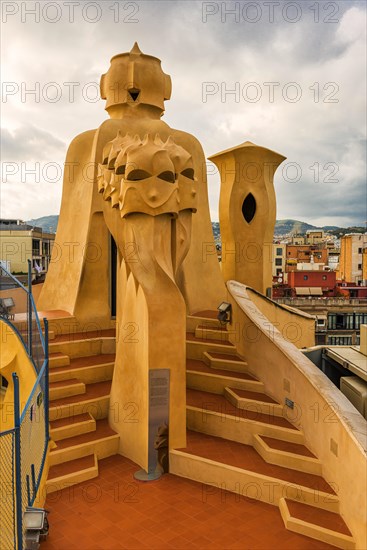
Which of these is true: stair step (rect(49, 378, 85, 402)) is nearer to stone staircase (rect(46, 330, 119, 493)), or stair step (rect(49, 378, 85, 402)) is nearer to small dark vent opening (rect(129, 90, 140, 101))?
stone staircase (rect(46, 330, 119, 493))

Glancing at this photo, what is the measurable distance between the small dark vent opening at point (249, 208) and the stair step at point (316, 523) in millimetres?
11653

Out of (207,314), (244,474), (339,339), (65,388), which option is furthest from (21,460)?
(339,339)

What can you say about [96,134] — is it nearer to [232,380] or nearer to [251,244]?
[251,244]

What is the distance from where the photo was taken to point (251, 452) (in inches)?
323

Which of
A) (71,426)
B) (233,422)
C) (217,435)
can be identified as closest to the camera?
(71,426)

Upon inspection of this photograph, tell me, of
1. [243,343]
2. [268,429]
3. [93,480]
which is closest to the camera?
[93,480]

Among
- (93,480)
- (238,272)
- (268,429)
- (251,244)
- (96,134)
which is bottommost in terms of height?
(93,480)

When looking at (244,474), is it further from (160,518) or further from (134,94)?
(134,94)

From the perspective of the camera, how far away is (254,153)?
16.2 meters

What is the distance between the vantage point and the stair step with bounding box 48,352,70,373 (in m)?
10.2

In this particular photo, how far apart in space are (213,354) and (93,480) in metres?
4.54

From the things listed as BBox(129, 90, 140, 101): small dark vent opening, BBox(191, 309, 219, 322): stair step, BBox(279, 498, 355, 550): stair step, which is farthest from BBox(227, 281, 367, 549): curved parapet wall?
BBox(129, 90, 140, 101): small dark vent opening

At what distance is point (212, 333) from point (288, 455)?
4.81 metres

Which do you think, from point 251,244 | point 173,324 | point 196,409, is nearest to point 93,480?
point 196,409
